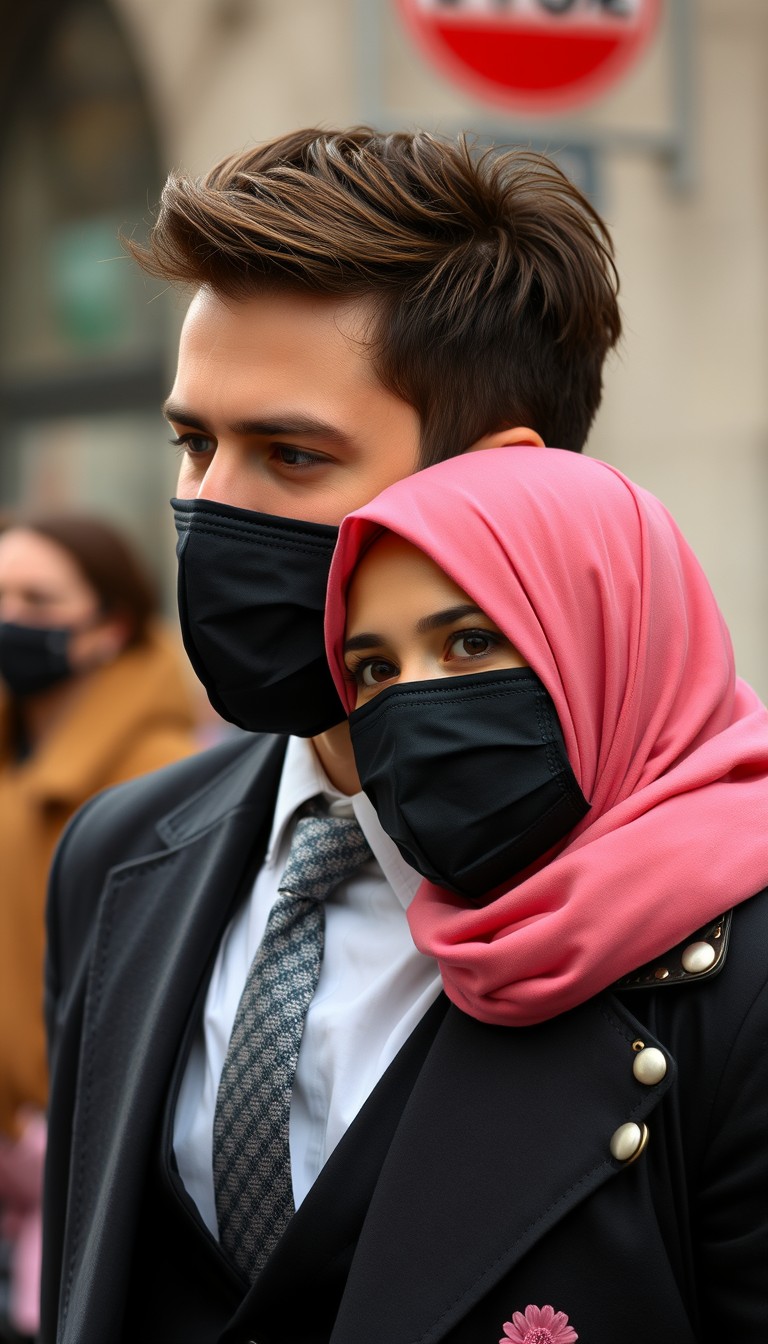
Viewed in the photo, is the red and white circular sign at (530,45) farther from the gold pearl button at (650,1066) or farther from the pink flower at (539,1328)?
the pink flower at (539,1328)

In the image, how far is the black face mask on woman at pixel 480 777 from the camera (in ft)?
5.74

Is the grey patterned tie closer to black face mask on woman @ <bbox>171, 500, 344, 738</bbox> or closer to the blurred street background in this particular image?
black face mask on woman @ <bbox>171, 500, 344, 738</bbox>

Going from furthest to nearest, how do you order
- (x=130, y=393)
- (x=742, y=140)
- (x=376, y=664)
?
(x=130, y=393), (x=742, y=140), (x=376, y=664)

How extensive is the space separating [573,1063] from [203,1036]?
0.72m

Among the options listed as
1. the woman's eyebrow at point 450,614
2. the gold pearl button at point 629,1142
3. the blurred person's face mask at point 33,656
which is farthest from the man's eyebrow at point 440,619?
the blurred person's face mask at point 33,656

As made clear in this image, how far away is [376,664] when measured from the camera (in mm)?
1925

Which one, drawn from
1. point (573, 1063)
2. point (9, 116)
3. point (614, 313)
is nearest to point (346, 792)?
point (573, 1063)

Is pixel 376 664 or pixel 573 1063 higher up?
pixel 376 664

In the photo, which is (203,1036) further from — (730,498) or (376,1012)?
(730,498)

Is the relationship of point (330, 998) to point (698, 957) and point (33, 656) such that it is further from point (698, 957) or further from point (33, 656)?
point (33, 656)

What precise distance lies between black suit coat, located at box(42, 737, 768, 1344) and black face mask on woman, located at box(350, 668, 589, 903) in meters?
0.21

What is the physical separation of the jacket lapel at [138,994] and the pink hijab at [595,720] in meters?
0.54

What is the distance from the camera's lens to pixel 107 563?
4.52m

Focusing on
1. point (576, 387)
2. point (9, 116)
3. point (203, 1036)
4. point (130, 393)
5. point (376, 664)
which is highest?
point (9, 116)
